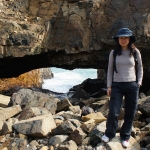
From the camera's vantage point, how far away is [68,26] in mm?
10383

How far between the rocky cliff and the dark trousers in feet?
20.0

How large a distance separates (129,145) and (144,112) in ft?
6.82

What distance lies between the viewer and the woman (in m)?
4.23

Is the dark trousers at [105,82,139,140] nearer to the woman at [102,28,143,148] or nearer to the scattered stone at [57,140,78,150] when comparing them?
the woman at [102,28,143,148]

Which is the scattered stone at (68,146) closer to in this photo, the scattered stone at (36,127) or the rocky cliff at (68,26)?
the scattered stone at (36,127)

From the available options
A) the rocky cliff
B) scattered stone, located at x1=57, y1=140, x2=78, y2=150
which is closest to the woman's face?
scattered stone, located at x1=57, y1=140, x2=78, y2=150

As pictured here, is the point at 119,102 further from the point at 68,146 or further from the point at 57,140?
the point at 57,140

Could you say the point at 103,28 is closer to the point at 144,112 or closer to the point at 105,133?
the point at 144,112

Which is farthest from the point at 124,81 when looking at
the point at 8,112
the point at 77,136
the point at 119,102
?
the point at 8,112

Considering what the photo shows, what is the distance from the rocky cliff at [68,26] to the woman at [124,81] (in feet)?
19.6

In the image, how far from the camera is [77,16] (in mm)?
10430

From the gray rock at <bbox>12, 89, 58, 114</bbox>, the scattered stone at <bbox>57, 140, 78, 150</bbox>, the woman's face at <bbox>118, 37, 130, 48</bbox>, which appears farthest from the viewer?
the gray rock at <bbox>12, 89, 58, 114</bbox>

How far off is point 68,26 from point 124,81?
6573 millimetres

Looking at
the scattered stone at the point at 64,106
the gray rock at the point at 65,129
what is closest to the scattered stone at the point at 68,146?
the gray rock at the point at 65,129
